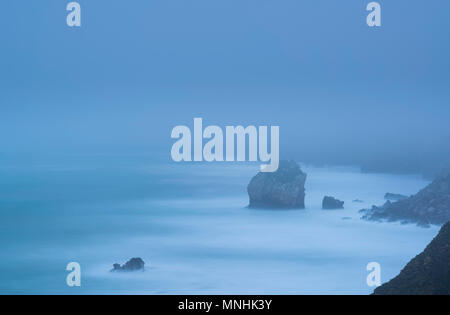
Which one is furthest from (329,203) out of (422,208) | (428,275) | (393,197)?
(428,275)

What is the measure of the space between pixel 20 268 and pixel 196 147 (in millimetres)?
4250

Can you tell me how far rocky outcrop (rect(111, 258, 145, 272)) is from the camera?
1246 cm

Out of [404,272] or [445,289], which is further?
[404,272]

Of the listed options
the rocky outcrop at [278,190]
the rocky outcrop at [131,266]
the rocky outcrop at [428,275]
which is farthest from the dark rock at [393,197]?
the rocky outcrop at [428,275]

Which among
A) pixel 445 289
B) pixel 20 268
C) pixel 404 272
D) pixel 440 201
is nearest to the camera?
pixel 445 289

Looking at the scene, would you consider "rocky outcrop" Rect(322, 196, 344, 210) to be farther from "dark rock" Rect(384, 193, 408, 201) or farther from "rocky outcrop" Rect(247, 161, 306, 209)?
"dark rock" Rect(384, 193, 408, 201)

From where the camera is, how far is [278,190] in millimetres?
15547

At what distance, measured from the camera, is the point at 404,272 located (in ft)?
30.3
